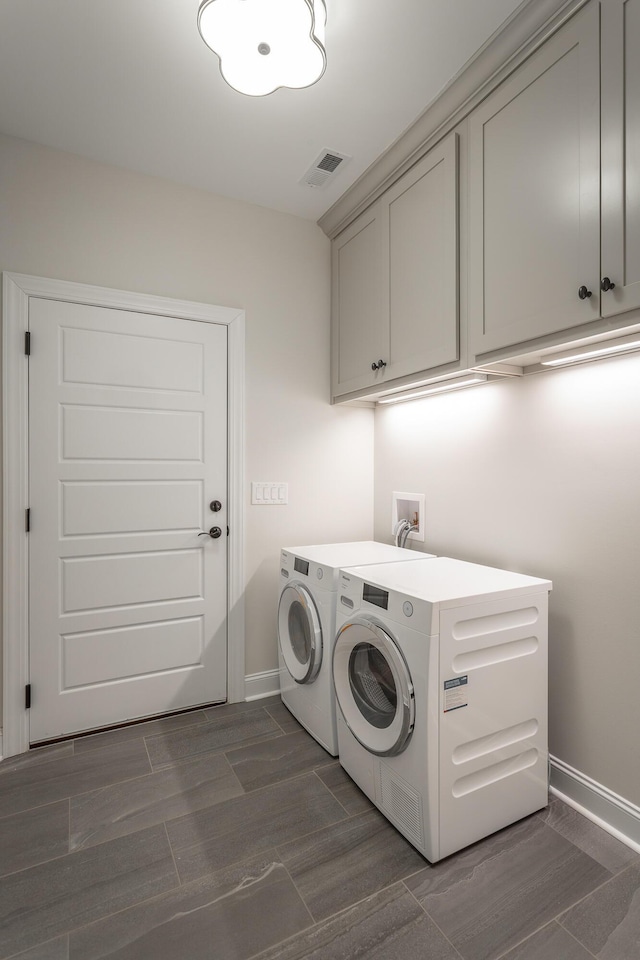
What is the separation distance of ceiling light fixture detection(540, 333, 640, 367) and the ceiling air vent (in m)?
1.39

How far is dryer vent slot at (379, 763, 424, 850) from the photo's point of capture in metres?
1.53

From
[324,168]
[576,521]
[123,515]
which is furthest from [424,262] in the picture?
[123,515]

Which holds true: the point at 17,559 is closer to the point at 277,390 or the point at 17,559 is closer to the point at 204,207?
the point at 277,390

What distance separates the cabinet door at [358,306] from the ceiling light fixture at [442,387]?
8.9 inches

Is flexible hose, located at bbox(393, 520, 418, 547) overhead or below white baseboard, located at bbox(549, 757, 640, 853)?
overhead

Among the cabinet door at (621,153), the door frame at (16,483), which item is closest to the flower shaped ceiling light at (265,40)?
the cabinet door at (621,153)

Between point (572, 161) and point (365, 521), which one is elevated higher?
point (572, 161)

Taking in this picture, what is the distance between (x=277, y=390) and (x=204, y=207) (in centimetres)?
102

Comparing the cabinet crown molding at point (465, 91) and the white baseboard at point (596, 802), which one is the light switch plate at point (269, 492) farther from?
the white baseboard at point (596, 802)

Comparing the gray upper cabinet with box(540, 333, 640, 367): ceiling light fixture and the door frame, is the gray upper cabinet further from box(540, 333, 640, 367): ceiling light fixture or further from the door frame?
the door frame

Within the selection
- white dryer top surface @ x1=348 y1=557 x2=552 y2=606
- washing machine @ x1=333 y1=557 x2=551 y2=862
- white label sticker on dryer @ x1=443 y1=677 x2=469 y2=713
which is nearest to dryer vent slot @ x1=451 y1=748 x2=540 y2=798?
washing machine @ x1=333 y1=557 x2=551 y2=862

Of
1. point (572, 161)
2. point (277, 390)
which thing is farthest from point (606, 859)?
point (277, 390)

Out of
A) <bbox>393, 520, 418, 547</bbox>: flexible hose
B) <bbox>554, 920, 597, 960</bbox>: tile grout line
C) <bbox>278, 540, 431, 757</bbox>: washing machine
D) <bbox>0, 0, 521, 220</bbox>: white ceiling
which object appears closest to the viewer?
<bbox>554, 920, 597, 960</bbox>: tile grout line

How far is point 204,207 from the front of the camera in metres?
2.53
